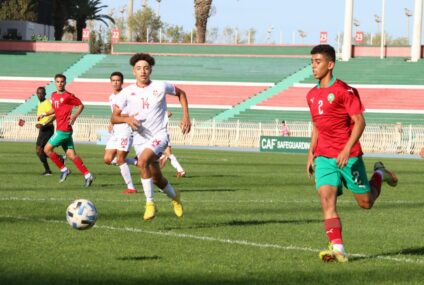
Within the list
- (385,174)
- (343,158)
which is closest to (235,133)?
(385,174)

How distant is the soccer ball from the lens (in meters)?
10.2

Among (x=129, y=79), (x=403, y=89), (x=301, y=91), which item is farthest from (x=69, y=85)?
(x=403, y=89)

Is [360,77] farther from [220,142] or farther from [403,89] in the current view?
[220,142]

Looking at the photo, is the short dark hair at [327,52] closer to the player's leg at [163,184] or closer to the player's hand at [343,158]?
the player's hand at [343,158]

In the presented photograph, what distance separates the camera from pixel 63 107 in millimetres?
21000

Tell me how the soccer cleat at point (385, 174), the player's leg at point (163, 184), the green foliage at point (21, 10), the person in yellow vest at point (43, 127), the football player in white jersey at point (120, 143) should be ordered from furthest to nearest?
the green foliage at point (21, 10) < the person in yellow vest at point (43, 127) < the football player in white jersey at point (120, 143) < the player's leg at point (163, 184) < the soccer cleat at point (385, 174)

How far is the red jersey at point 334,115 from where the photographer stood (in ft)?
32.8

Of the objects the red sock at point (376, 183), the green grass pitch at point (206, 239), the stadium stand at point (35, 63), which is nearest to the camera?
the green grass pitch at point (206, 239)

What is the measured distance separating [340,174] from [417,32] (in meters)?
55.5

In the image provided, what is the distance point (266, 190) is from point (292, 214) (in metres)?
5.38

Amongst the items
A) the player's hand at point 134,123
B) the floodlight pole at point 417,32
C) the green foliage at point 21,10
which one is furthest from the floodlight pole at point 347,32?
the player's hand at point 134,123

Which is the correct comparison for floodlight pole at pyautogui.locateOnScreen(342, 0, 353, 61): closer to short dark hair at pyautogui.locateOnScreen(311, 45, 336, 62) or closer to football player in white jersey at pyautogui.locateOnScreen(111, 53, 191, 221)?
football player in white jersey at pyautogui.locateOnScreen(111, 53, 191, 221)

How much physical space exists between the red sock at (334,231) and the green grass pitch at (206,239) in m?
0.25

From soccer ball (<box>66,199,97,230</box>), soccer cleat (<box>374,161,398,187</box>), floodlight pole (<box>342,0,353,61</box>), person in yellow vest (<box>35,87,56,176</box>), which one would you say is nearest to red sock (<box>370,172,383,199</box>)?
soccer cleat (<box>374,161,398,187</box>)
